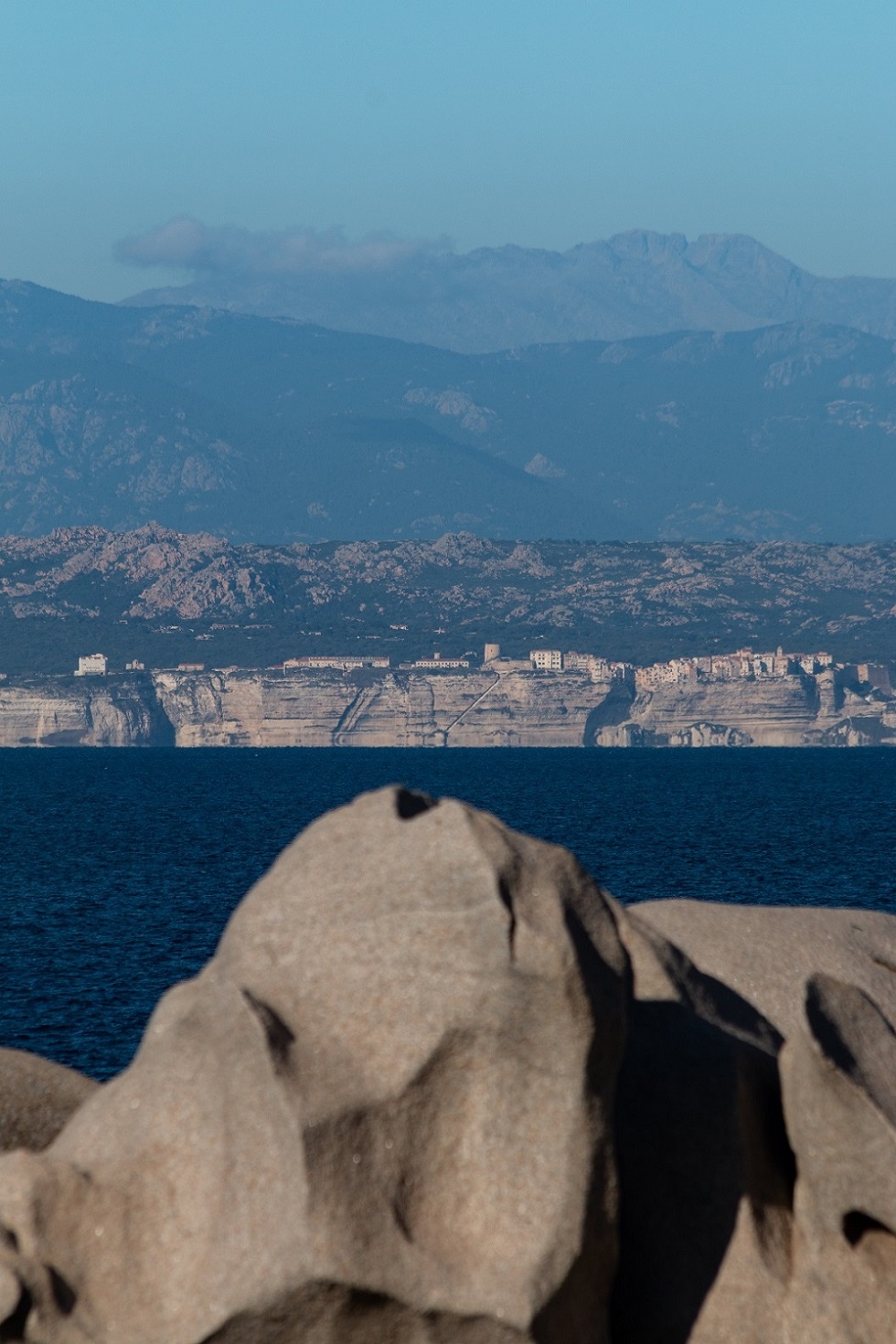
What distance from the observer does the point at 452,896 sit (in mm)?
10617

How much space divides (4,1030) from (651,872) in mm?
40051

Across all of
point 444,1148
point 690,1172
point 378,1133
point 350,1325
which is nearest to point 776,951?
point 690,1172

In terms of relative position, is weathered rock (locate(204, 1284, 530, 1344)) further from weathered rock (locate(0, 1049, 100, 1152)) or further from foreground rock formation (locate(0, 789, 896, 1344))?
weathered rock (locate(0, 1049, 100, 1152))

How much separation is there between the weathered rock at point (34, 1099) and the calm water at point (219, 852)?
24513mm

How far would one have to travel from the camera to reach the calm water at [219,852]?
50781 millimetres

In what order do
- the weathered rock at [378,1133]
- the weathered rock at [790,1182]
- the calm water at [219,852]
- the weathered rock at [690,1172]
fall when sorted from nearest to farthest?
the weathered rock at [378,1133], the weathered rock at [790,1182], the weathered rock at [690,1172], the calm water at [219,852]

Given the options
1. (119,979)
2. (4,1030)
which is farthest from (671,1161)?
(119,979)

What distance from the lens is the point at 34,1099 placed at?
13.5 metres

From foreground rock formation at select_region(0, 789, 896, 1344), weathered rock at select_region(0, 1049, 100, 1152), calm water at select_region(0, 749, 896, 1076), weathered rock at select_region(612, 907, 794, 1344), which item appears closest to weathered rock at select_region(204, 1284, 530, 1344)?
foreground rock formation at select_region(0, 789, 896, 1344)

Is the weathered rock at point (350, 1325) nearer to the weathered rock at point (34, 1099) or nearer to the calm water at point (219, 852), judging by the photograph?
the weathered rock at point (34, 1099)

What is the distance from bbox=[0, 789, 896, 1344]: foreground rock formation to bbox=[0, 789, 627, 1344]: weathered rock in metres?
0.01

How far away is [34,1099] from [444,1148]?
4.21 meters

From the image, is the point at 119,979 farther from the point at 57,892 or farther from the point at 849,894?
the point at 849,894

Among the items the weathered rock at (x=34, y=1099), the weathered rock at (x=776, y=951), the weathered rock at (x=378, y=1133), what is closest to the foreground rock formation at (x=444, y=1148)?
the weathered rock at (x=378, y=1133)
